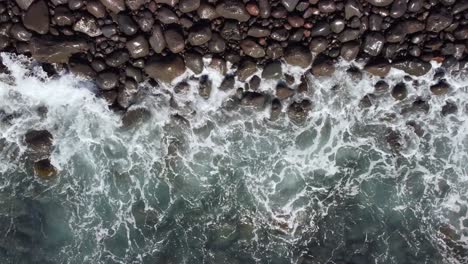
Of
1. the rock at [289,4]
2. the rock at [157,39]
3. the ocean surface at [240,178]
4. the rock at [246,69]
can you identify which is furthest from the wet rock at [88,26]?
the rock at [289,4]

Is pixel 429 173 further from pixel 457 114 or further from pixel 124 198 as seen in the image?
pixel 124 198

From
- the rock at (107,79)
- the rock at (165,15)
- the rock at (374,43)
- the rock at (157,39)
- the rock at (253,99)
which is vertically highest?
the rock at (165,15)

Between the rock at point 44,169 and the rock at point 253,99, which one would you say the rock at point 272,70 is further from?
the rock at point 44,169

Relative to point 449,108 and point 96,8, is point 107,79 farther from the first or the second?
point 449,108

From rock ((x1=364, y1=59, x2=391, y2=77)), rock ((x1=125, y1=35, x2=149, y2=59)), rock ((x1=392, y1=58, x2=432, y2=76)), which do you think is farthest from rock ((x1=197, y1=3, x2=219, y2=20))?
rock ((x1=392, y1=58, x2=432, y2=76))

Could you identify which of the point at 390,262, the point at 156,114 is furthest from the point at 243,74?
the point at 390,262

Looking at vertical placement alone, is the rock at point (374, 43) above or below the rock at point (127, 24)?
below

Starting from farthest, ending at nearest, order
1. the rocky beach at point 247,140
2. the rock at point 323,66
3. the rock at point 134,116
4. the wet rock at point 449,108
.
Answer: the wet rock at point 449,108, the rock at point 134,116, the rock at point 323,66, the rocky beach at point 247,140

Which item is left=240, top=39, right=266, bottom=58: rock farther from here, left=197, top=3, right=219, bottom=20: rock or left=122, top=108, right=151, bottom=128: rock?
left=122, top=108, right=151, bottom=128: rock

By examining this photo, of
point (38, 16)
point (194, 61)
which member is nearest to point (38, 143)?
point (38, 16)
